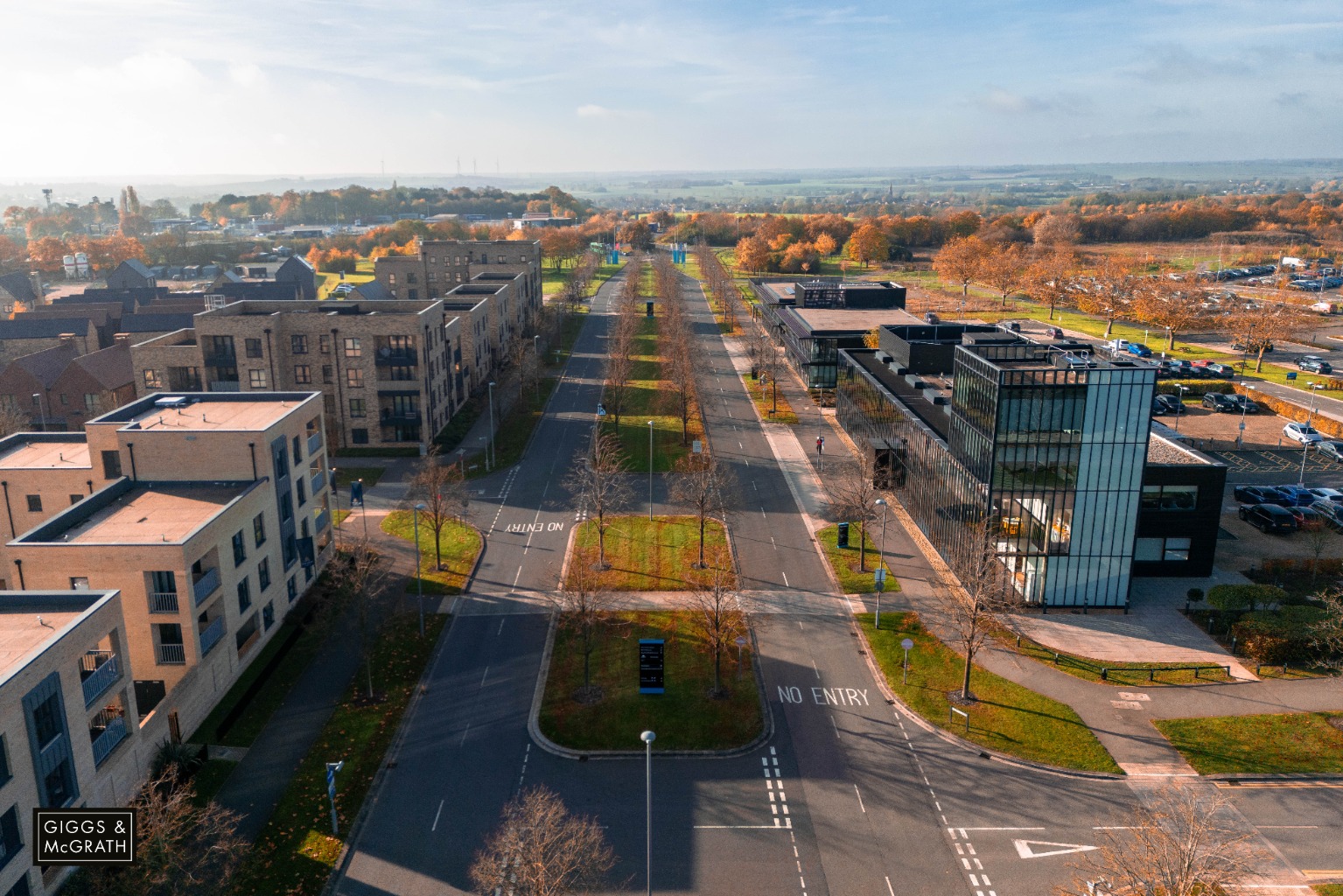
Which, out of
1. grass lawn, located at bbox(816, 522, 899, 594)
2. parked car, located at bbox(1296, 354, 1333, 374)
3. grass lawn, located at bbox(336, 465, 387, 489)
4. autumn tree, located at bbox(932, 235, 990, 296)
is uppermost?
autumn tree, located at bbox(932, 235, 990, 296)

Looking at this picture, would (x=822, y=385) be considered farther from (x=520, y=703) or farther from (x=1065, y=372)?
(x=520, y=703)

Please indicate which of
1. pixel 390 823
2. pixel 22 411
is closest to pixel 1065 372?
pixel 390 823

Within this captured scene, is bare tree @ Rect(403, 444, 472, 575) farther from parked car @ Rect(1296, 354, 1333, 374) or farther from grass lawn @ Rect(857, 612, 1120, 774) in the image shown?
parked car @ Rect(1296, 354, 1333, 374)

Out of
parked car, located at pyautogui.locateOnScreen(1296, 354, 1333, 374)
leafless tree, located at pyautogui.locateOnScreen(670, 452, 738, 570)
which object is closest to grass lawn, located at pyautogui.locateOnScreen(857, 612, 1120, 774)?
leafless tree, located at pyautogui.locateOnScreen(670, 452, 738, 570)

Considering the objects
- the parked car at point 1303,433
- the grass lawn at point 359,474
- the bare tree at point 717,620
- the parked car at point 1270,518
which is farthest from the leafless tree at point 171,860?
the parked car at point 1303,433

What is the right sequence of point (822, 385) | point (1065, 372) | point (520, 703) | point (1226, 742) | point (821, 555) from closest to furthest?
point (1226, 742)
point (520, 703)
point (1065, 372)
point (821, 555)
point (822, 385)

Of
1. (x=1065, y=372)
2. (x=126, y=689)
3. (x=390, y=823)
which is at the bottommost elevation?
(x=390, y=823)

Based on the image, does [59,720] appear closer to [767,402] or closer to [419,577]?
[419,577]
